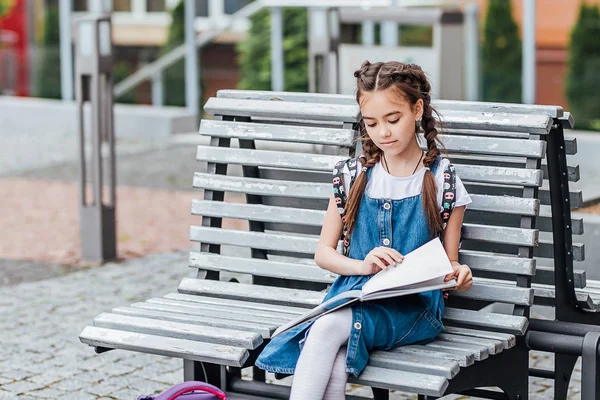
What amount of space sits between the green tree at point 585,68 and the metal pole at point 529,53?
1.18 ft

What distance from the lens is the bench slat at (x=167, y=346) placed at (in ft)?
12.0

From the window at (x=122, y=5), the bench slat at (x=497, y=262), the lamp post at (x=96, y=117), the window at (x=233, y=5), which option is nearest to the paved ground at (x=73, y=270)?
the lamp post at (x=96, y=117)

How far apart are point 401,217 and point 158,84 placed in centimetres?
1156

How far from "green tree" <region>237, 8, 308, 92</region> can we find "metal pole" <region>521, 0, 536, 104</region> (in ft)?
9.38

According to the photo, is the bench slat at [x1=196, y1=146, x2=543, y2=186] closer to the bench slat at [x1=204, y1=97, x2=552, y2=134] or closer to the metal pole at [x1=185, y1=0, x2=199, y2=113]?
the bench slat at [x1=204, y1=97, x2=552, y2=134]

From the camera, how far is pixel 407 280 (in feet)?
11.6

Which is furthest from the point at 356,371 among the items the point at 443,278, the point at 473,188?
the point at 473,188

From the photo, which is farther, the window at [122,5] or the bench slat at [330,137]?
the window at [122,5]

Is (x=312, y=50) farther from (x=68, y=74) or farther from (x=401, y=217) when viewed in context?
(x=68, y=74)

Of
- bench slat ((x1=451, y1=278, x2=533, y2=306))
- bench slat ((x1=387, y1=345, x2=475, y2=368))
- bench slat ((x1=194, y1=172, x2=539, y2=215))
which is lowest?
bench slat ((x1=387, y1=345, x2=475, y2=368))

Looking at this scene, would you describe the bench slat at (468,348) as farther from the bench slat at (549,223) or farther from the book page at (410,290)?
the bench slat at (549,223)

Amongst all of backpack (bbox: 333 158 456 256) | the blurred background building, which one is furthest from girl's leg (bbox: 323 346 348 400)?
the blurred background building

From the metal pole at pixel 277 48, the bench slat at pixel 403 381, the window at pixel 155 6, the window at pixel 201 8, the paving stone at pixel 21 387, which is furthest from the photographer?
the window at pixel 155 6

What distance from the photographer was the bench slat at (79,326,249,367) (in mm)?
3668
